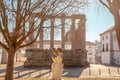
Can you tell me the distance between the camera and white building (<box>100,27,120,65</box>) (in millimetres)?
55562

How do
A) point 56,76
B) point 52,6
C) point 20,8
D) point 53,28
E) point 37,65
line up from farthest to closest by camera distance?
point 37,65, point 53,28, point 52,6, point 20,8, point 56,76

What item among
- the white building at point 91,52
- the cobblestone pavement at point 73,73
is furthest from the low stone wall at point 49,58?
the white building at point 91,52

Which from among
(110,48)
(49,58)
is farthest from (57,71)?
(110,48)

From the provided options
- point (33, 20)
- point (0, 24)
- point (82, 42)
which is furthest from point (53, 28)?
point (82, 42)

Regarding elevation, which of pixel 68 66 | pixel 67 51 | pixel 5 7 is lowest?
pixel 68 66

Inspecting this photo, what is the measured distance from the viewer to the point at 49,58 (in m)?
35.0

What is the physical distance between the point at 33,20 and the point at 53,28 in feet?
6.29

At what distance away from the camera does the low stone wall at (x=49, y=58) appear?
111ft

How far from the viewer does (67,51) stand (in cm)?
3581

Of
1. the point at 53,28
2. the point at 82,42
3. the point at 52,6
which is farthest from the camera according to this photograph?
the point at 82,42

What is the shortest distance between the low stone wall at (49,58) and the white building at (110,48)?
20.0 meters

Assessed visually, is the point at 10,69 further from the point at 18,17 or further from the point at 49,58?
the point at 49,58

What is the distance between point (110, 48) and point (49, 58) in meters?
27.4

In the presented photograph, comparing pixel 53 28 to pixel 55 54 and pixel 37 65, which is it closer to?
pixel 55 54
